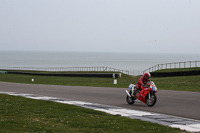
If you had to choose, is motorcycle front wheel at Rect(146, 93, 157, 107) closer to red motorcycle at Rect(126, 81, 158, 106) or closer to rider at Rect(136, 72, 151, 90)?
red motorcycle at Rect(126, 81, 158, 106)

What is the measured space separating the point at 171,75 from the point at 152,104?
2866 cm

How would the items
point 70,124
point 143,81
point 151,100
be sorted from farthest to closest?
point 143,81, point 151,100, point 70,124

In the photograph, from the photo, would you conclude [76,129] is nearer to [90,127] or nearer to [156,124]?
[90,127]

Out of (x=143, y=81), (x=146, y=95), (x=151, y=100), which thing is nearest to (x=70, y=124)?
(x=151, y=100)

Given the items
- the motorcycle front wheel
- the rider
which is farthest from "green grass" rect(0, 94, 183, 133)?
the rider

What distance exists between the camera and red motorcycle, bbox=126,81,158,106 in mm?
14643

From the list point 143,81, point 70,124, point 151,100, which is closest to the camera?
point 70,124

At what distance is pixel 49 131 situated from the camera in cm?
825

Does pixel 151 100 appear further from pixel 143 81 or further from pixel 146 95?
pixel 143 81

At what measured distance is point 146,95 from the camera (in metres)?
15.0

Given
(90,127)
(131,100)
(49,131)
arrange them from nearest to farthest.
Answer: (49,131) → (90,127) → (131,100)

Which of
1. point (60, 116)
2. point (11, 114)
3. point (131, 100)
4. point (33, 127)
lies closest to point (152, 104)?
point (131, 100)

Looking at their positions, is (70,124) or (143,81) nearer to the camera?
(70,124)

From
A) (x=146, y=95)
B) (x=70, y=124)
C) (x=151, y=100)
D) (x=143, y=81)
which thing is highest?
(x=143, y=81)
